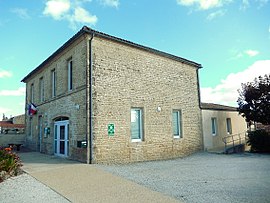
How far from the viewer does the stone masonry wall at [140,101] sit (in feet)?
38.0

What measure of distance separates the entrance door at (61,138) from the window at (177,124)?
644 cm

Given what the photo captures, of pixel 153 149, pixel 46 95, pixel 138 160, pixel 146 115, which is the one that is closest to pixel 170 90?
pixel 146 115

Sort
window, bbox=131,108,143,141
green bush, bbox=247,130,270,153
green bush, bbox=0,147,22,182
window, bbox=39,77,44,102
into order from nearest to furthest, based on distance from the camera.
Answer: green bush, bbox=0,147,22,182 → window, bbox=131,108,143,141 → green bush, bbox=247,130,270,153 → window, bbox=39,77,44,102

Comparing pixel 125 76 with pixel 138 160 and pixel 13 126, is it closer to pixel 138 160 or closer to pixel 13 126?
pixel 138 160

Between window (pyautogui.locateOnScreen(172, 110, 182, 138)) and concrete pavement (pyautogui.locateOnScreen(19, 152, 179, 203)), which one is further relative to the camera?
window (pyautogui.locateOnScreen(172, 110, 182, 138))

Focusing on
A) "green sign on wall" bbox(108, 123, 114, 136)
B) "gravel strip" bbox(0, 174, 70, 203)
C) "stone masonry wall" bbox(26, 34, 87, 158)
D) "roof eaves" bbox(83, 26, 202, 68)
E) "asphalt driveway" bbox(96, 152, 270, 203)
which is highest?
"roof eaves" bbox(83, 26, 202, 68)

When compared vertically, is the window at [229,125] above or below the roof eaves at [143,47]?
below

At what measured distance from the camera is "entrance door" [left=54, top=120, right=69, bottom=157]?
13227mm

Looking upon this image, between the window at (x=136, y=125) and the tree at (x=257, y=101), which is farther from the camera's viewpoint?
the tree at (x=257, y=101)

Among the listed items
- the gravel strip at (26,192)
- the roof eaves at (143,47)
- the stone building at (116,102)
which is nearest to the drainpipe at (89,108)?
the stone building at (116,102)

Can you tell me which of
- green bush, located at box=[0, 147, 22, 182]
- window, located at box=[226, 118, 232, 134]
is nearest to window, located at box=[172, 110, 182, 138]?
window, located at box=[226, 118, 232, 134]

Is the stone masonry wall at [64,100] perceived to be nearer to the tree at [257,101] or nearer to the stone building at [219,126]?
the stone building at [219,126]

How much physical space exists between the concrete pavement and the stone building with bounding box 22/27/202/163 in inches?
84.0

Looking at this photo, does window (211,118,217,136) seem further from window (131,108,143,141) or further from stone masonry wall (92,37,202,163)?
window (131,108,143,141)
